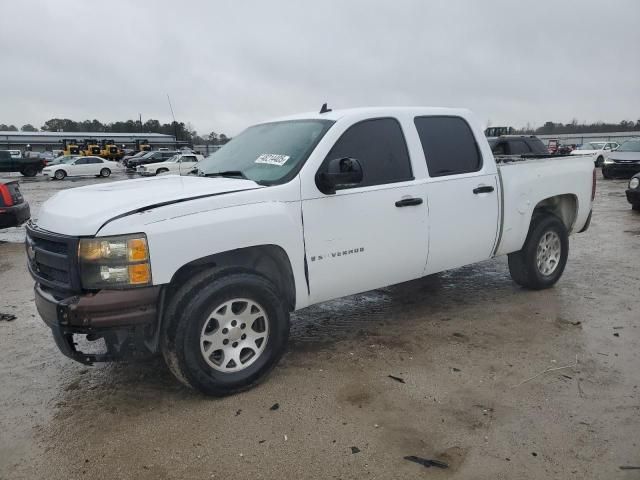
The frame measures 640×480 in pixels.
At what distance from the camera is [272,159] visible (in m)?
3.91

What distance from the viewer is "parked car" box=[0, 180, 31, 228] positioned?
26.9ft

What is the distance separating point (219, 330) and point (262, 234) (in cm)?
70

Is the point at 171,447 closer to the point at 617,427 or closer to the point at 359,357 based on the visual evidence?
the point at 359,357

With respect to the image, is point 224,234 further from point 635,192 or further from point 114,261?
point 635,192

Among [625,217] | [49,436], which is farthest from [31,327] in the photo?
[625,217]

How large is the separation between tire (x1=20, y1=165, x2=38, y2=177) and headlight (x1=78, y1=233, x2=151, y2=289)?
3769 cm

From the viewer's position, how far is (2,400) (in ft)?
11.5

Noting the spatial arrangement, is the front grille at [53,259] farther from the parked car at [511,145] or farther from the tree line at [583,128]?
the tree line at [583,128]

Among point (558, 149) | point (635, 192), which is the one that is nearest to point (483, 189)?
point (635, 192)

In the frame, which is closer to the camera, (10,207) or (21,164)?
(10,207)

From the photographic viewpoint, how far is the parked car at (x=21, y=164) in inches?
1346

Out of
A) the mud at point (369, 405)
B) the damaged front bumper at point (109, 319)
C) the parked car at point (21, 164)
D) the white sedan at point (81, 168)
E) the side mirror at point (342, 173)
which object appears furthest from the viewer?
the parked car at point (21, 164)

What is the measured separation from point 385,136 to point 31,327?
149 inches

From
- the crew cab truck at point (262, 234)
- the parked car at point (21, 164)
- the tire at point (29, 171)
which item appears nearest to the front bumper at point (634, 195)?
the crew cab truck at point (262, 234)
